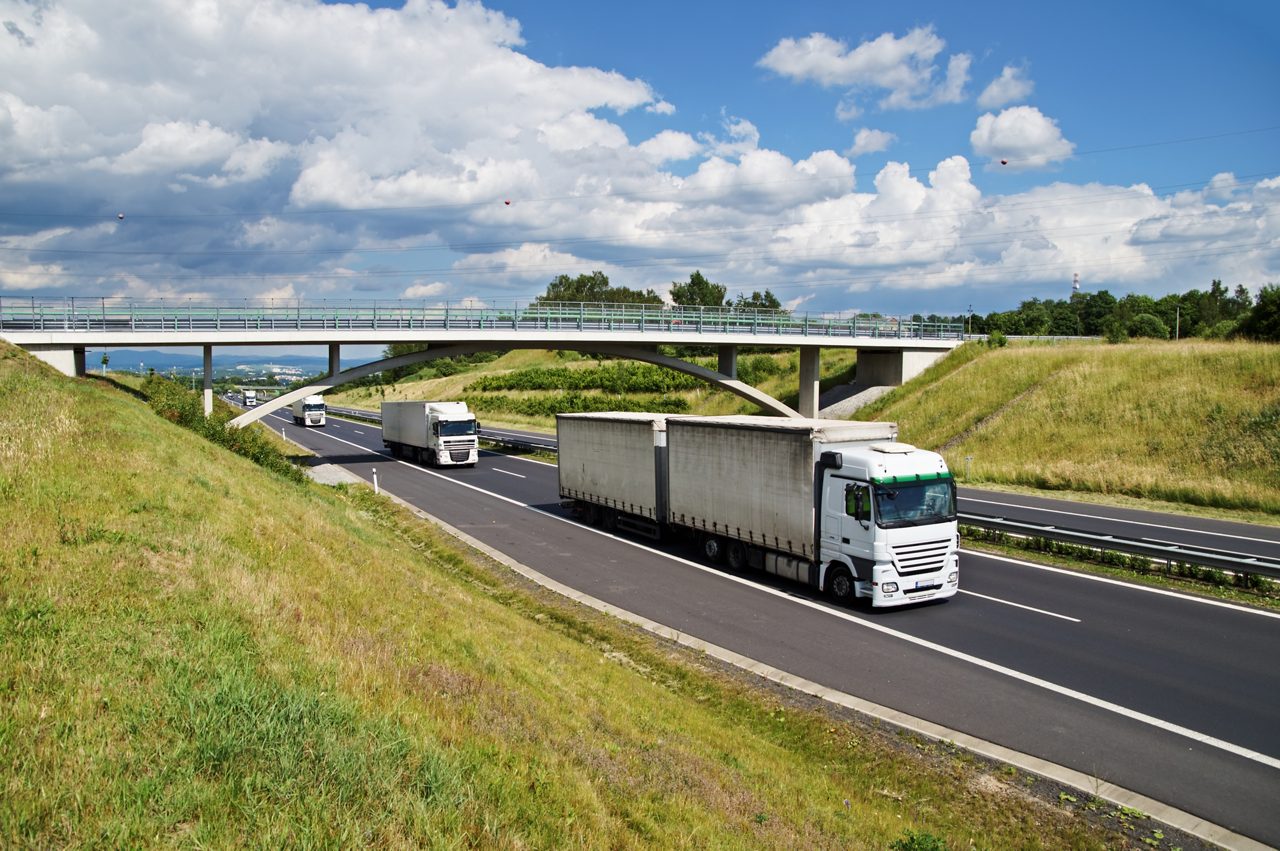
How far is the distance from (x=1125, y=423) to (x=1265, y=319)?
9.97m

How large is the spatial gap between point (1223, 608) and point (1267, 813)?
8005 millimetres

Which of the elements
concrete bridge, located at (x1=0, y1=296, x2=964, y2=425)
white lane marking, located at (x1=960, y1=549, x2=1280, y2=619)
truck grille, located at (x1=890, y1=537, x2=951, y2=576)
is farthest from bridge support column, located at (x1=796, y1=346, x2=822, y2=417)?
truck grille, located at (x1=890, y1=537, x2=951, y2=576)

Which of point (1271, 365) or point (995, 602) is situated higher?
point (1271, 365)

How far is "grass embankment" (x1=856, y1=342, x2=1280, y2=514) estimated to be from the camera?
89.6ft

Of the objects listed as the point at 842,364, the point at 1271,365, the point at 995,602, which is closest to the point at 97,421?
the point at 995,602

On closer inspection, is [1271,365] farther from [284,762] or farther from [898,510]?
[284,762]

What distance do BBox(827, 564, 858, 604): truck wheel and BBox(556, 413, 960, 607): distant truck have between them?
0.03m

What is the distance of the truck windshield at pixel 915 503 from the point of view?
46.8 ft

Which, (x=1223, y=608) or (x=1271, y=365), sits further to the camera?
(x=1271, y=365)

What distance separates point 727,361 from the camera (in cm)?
4734

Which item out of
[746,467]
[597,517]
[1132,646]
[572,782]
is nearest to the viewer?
[572,782]

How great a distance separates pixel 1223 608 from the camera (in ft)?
47.4

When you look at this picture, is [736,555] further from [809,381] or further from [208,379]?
[809,381]

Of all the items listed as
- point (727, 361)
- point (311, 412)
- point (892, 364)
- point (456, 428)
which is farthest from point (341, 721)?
point (311, 412)
